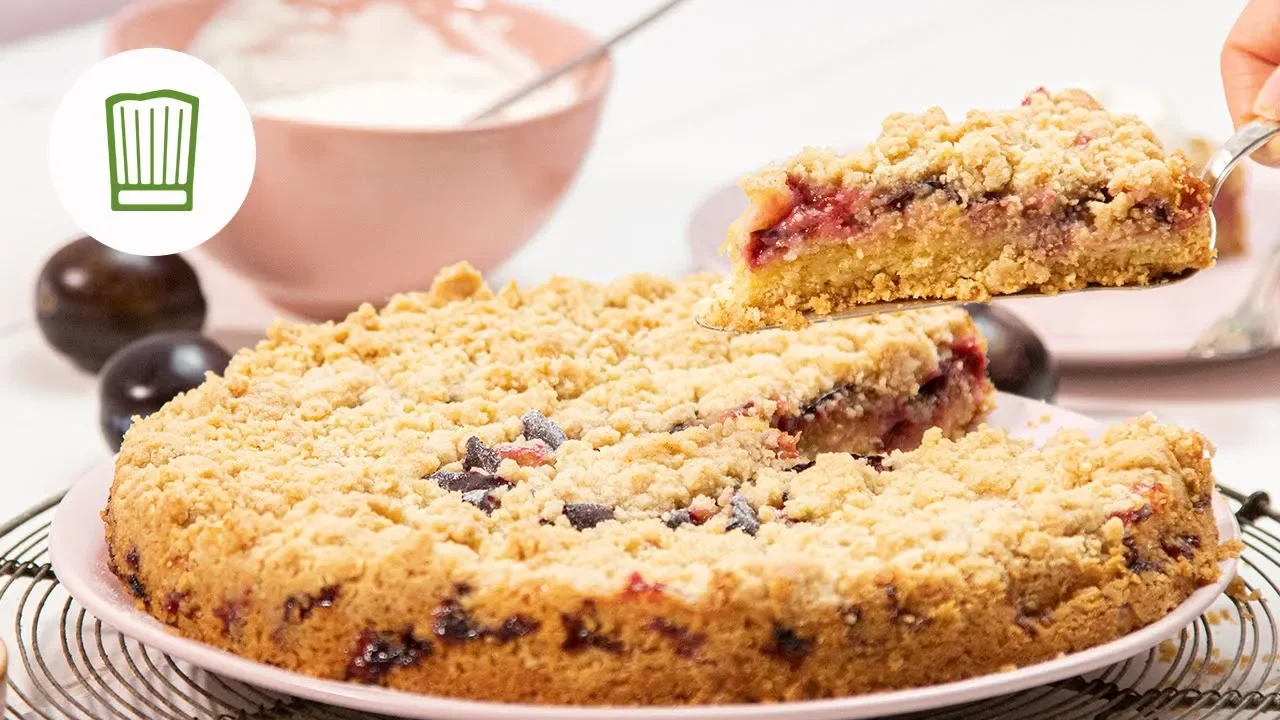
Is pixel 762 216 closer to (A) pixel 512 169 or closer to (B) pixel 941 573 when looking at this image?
(B) pixel 941 573

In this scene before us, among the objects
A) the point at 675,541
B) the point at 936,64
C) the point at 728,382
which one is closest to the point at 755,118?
the point at 936,64

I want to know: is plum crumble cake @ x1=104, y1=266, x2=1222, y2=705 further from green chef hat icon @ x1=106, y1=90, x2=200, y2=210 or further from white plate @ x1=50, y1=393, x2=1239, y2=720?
green chef hat icon @ x1=106, y1=90, x2=200, y2=210

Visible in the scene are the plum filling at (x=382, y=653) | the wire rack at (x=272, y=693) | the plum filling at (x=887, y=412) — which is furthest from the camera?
the plum filling at (x=887, y=412)

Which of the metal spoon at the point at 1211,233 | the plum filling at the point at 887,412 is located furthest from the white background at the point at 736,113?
the metal spoon at the point at 1211,233

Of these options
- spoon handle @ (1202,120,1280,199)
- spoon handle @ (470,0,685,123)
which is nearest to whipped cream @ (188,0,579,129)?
spoon handle @ (470,0,685,123)

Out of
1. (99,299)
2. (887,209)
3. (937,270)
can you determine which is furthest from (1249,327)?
(99,299)

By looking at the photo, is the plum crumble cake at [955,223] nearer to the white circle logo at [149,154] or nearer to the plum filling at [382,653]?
the plum filling at [382,653]
